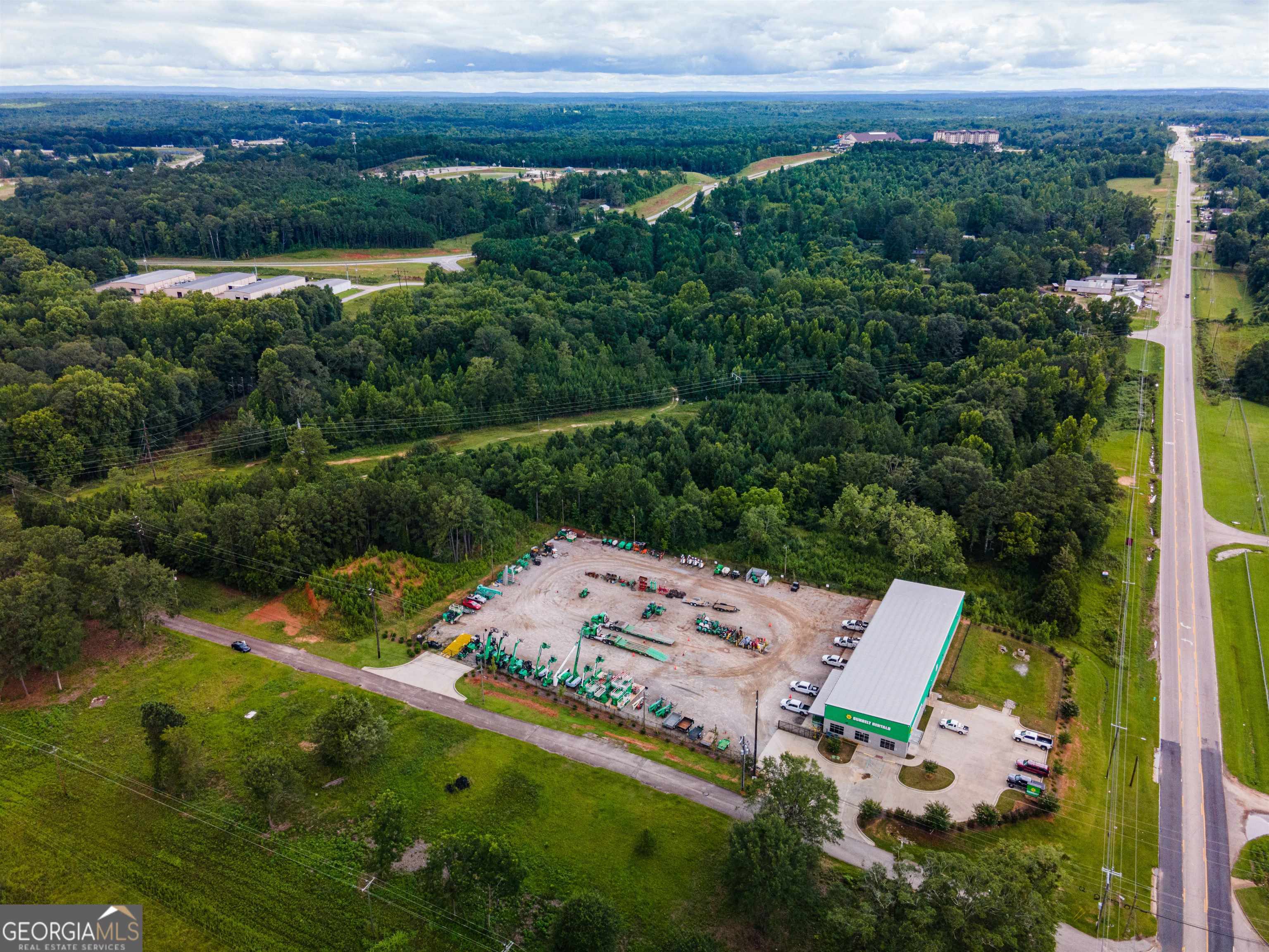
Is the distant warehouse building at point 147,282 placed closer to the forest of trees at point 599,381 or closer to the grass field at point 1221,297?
the forest of trees at point 599,381

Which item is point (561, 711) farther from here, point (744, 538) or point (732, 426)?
point (732, 426)

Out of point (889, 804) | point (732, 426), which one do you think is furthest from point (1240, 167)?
point (889, 804)

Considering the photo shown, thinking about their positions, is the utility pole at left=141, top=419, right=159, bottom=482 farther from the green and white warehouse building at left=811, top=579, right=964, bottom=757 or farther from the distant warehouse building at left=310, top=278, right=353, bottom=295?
the green and white warehouse building at left=811, top=579, right=964, bottom=757

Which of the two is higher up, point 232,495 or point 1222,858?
point 232,495

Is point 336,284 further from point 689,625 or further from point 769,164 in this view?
point 769,164

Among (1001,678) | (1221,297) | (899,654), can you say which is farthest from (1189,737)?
(1221,297)

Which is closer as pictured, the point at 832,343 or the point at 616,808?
the point at 616,808
